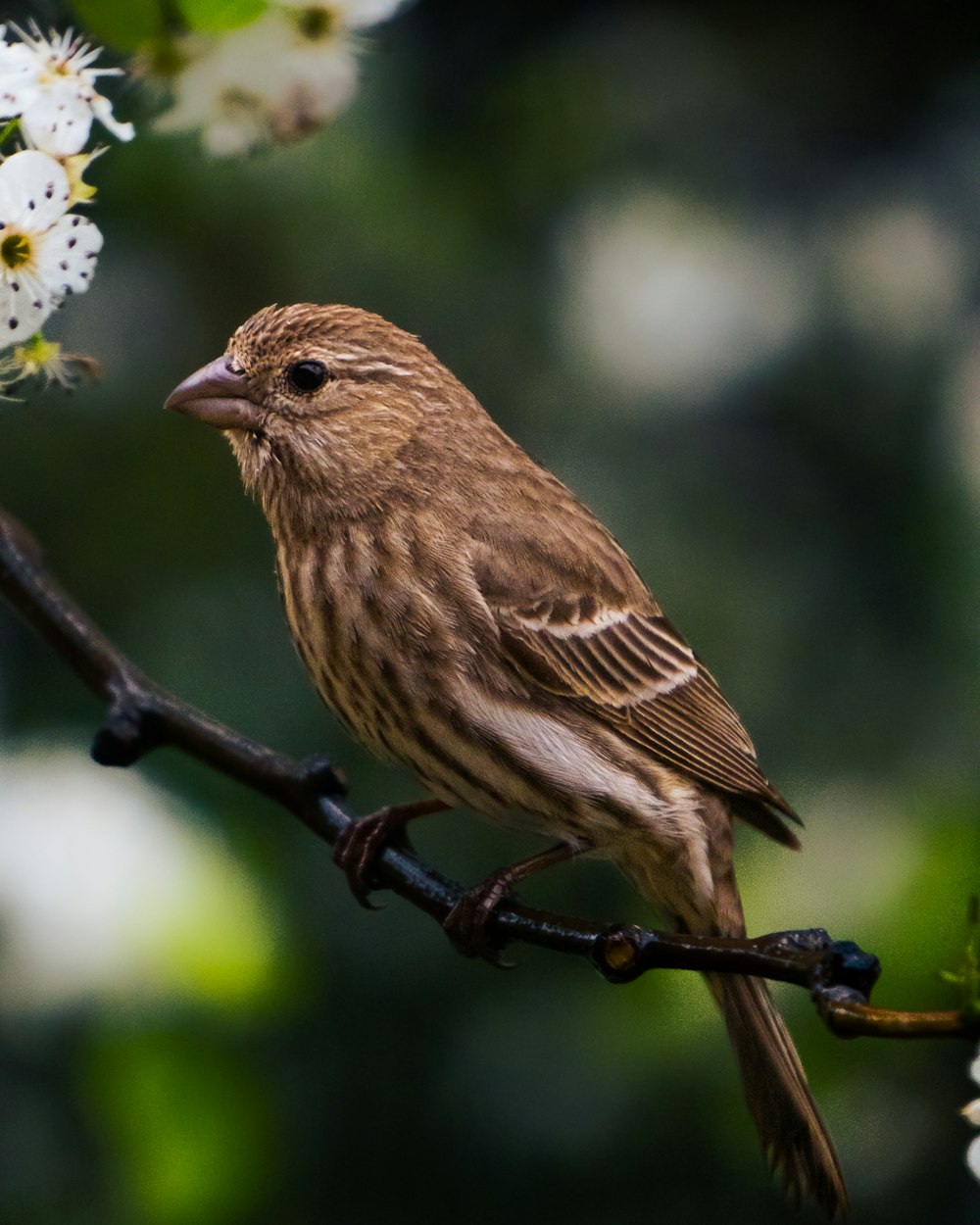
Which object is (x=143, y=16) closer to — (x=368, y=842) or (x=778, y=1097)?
(x=368, y=842)

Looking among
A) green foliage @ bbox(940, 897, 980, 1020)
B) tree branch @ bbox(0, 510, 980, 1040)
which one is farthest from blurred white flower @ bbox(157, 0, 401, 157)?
green foliage @ bbox(940, 897, 980, 1020)

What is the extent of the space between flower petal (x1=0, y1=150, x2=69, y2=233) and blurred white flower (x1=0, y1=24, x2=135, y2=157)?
0.03 metres

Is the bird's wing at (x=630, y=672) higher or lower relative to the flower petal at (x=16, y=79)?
lower

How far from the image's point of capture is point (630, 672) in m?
2.71

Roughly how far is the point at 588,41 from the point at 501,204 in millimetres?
578

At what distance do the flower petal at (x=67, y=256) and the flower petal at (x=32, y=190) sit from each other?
0.5 inches

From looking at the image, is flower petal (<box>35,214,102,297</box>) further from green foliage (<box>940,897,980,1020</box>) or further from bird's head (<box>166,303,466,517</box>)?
green foliage (<box>940,897,980,1020</box>)

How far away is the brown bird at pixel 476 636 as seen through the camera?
2.36m

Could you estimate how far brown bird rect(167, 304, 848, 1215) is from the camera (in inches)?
92.8

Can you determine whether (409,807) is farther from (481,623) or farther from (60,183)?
(60,183)

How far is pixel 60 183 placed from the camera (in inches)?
61.8

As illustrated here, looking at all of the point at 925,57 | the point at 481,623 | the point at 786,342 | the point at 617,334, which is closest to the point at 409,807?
the point at 481,623

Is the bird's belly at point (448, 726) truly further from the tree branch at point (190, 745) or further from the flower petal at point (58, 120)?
the flower petal at point (58, 120)

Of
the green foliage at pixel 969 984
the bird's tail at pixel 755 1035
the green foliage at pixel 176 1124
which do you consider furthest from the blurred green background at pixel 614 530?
the green foliage at pixel 969 984
